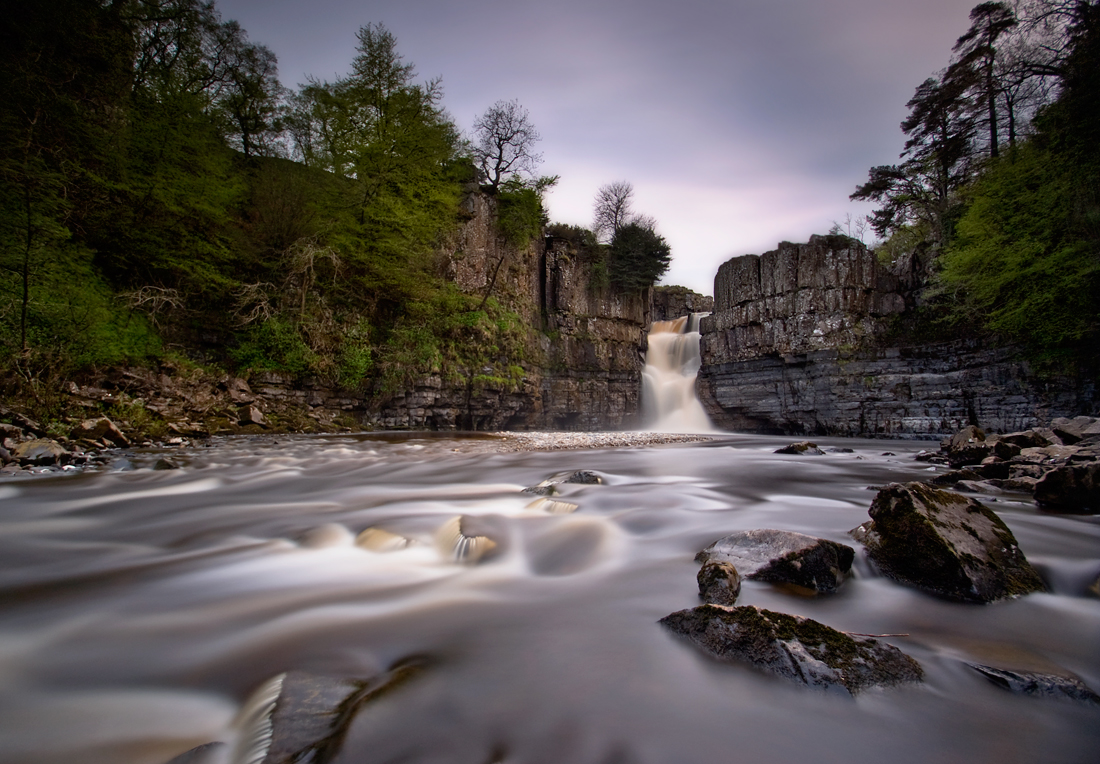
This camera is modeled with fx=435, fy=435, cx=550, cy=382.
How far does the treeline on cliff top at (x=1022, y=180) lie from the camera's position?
11.5 metres

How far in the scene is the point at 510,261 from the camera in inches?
841

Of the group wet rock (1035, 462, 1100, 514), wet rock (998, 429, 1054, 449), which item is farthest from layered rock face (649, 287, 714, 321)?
wet rock (1035, 462, 1100, 514)

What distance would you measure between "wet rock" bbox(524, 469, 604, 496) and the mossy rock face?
292cm

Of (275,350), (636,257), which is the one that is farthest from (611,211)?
(275,350)

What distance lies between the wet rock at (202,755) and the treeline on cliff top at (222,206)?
30.1 feet

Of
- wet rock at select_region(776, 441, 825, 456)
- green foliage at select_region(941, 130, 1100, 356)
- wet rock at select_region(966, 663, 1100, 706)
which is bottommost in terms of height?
wet rock at select_region(776, 441, 825, 456)

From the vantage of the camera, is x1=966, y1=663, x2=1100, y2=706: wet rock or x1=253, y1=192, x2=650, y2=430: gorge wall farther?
x1=253, y1=192, x2=650, y2=430: gorge wall

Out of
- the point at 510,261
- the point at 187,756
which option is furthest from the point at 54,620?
the point at 510,261

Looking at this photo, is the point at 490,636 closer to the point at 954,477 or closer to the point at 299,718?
the point at 299,718

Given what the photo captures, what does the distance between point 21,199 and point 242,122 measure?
13089mm

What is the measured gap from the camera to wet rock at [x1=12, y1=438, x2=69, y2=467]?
17.9 feet

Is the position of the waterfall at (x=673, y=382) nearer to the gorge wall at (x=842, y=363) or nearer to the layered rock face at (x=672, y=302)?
the gorge wall at (x=842, y=363)

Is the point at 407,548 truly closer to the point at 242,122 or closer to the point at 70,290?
the point at 70,290

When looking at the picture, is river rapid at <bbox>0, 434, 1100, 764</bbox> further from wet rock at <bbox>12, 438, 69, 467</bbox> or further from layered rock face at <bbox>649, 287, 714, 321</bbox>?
layered rock face at <bbox>649, 287, 714, 321</bbox>
